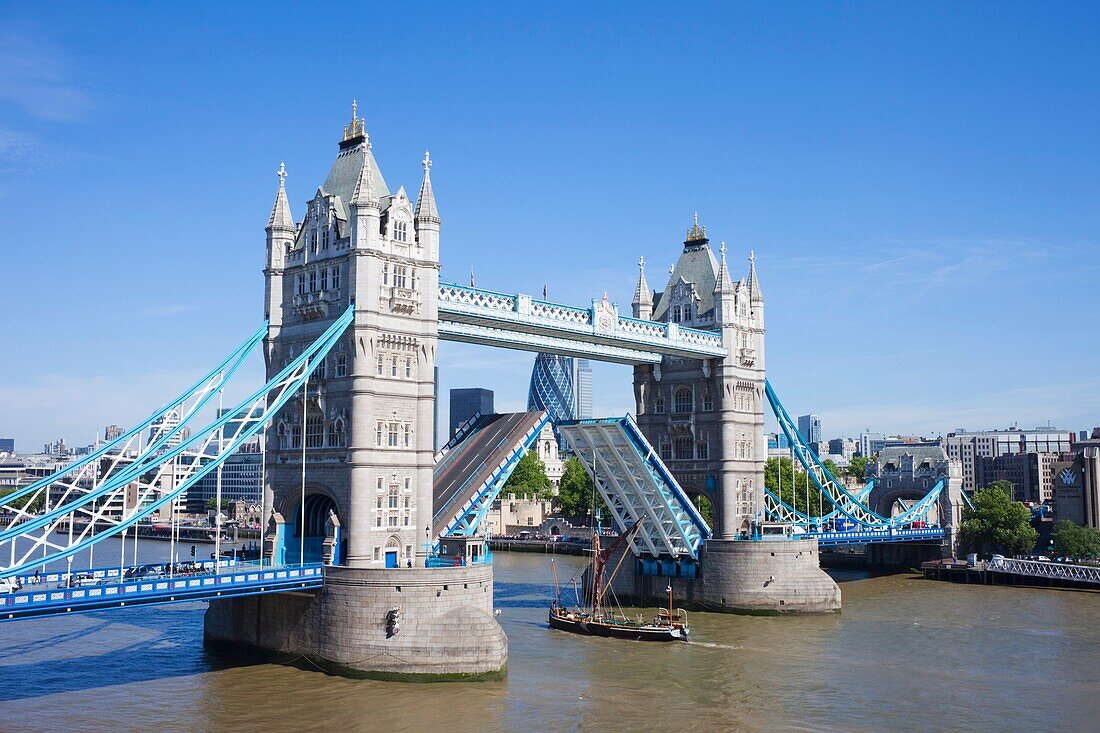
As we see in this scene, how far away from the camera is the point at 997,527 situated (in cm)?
11050

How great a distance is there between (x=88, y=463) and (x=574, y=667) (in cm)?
2466

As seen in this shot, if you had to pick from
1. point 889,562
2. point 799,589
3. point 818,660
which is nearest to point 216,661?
point 818,660

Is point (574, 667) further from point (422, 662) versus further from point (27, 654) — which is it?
point (27, 654)

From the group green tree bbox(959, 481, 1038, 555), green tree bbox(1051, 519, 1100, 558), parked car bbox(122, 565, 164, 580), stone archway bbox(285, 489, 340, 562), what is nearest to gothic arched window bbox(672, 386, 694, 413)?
stone archway bbox(285, 489, 340, 562)

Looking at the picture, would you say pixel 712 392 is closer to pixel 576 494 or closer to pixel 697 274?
pixel 697 274

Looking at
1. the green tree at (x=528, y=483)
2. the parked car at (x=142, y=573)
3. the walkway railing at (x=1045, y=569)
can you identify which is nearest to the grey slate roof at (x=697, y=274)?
the walkway railing at (x=1045, y=569)

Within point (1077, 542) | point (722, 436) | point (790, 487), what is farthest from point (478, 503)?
point (790, 487)

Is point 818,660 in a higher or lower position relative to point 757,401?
lower

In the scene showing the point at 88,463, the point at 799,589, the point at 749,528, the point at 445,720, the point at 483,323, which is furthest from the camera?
the point at 749,528

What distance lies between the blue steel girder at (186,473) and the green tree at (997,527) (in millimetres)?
78313

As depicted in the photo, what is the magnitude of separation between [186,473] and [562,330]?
26.0m

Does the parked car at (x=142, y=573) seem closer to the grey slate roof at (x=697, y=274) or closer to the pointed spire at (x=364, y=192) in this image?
the pointed spire at (x=364, y=192)

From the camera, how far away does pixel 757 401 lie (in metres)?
84.1

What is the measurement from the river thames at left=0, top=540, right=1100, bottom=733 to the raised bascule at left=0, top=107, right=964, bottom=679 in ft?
8.49
